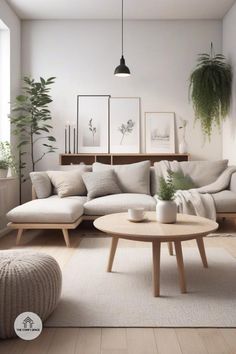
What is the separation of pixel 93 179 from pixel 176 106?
75.1 inches

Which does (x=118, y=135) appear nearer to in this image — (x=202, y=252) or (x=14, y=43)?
(x=14, y=43)

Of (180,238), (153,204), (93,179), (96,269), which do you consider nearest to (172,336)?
(180,238)

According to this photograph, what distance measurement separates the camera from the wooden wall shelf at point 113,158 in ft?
18.2

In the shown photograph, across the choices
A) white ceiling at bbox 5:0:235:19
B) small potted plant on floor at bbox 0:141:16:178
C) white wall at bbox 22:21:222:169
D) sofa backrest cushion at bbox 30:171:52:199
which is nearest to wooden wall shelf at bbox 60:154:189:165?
white wall at bbox 22:21:222:169

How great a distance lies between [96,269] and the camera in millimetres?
2926

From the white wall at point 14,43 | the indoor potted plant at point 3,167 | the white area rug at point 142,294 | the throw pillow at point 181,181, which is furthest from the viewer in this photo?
the white wall at point 14,43

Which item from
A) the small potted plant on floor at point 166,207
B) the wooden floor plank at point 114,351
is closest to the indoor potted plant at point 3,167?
the small potted plant on floor at point 166,207

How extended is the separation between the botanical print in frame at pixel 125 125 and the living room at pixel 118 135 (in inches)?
0.6

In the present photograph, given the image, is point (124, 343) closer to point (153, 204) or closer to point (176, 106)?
point (153, 204)

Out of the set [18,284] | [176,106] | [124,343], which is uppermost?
[176,106]

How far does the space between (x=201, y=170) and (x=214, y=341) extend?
133 inches

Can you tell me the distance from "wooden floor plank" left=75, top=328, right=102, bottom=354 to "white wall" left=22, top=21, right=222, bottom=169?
166 inches

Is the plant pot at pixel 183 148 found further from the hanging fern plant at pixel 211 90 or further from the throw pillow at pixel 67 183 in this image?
the throw pillow at pixel 67 183

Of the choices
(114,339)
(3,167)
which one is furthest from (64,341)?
(3,167)
